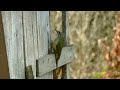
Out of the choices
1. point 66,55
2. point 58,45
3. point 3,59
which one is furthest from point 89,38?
point 3,59

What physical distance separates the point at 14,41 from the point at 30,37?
31 cm

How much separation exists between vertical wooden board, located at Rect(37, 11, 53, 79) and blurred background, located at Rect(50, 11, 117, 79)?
6.05 metres

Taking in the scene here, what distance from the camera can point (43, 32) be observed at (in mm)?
2510

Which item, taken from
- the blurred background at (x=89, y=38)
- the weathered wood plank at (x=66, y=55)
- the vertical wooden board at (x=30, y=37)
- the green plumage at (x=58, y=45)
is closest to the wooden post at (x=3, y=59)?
the vertical wooden board at (x=30, y=37)

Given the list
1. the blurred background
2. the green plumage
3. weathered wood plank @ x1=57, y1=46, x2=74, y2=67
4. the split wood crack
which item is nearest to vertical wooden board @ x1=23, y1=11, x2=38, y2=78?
the split wood crack

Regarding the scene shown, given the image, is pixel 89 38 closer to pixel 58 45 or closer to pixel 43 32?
pixel 58 45

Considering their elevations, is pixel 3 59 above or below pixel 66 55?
above

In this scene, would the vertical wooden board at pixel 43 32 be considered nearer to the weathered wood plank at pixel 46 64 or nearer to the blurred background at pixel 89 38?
the weathered wood plank at pixel 46 64

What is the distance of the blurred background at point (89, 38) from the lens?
8.80m

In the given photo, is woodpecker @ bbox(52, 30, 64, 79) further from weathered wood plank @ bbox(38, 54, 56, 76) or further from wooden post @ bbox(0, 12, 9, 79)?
wooden post @ bbox(0, 12, 9, 79)

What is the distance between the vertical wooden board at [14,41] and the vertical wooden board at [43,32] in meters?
0.38
